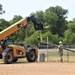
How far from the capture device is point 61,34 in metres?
112

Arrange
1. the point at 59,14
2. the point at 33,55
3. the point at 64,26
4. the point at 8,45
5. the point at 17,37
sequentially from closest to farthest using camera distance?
the point at 8,45
the point at 33,55
the point at 17,37
the point at 64,26
the point at 59,14

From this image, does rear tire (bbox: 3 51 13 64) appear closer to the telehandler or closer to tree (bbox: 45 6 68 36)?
the telehandler

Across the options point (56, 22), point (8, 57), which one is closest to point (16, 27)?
point (8, 57)

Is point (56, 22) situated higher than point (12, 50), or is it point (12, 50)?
point (56, 22)

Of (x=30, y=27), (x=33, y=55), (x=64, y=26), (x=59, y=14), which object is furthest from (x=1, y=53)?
(x=59, y=14)
